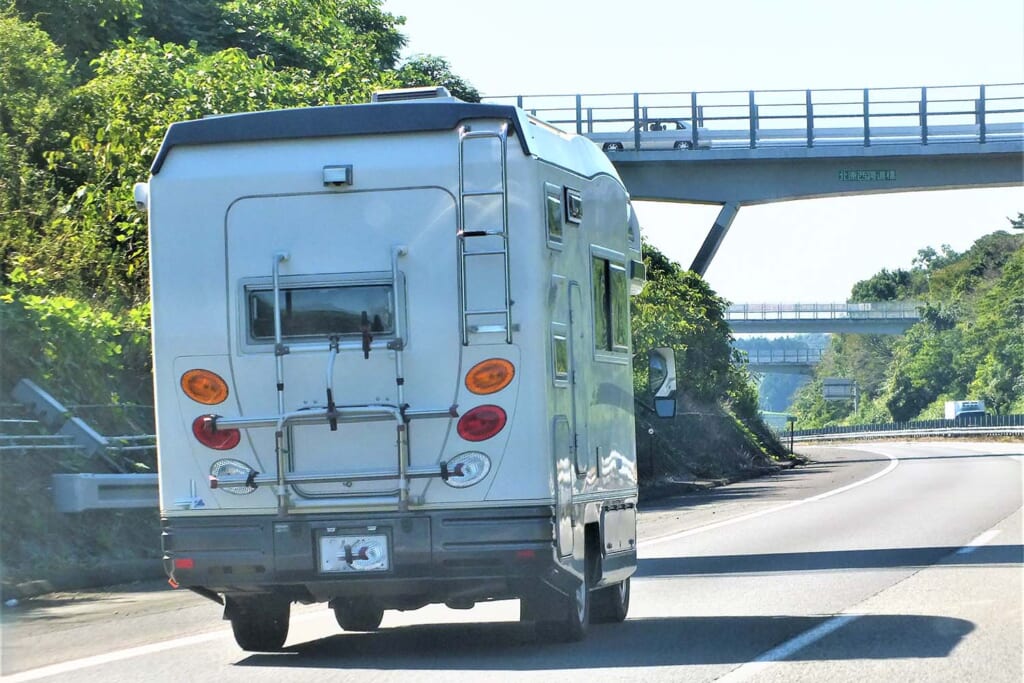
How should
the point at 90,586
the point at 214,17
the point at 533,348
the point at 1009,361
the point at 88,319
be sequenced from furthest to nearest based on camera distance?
the point at 1009,361
the point at 214,17
the point at 88,319
the point at 90,586
the point at 533,348

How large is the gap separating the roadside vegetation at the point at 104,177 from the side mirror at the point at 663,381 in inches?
224

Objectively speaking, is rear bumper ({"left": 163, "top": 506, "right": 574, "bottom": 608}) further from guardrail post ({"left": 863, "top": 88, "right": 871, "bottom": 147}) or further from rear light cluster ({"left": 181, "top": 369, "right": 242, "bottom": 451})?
guardrail post ({"left": 863, "top": 88, "right": 871, "bottom": 147})

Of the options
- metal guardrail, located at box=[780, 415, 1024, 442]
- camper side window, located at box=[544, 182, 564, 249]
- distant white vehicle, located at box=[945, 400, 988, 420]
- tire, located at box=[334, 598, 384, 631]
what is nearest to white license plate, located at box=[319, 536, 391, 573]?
tire, located at box=[334, 598, 384, 631]

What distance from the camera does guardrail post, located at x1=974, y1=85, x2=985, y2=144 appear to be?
43531 millimetres

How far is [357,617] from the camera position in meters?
11.3

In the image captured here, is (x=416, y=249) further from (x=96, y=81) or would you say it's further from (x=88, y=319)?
(x=96, y=81)

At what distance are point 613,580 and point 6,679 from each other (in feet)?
12.4

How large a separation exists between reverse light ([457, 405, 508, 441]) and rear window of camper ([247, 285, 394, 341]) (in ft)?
2.05

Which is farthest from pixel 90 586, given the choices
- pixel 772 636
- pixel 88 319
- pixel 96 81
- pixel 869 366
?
pixel 869 366

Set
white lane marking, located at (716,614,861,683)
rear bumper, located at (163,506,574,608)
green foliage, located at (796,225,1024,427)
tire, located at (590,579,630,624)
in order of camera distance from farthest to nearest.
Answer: green foliage, located at (796,225,1024,427)
tire, located at (590,579,630,624)
rear bumper, located at (163,506,574,608)
white lane marking, located at (716,614,861,683)

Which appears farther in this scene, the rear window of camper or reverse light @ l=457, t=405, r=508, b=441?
the rear window of camper

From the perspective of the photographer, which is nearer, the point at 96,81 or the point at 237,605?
the point at 237,605

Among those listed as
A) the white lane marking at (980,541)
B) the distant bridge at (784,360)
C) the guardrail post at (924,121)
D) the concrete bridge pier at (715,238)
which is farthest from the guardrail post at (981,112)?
the distant bridge at (784,360)

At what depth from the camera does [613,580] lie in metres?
10.8
